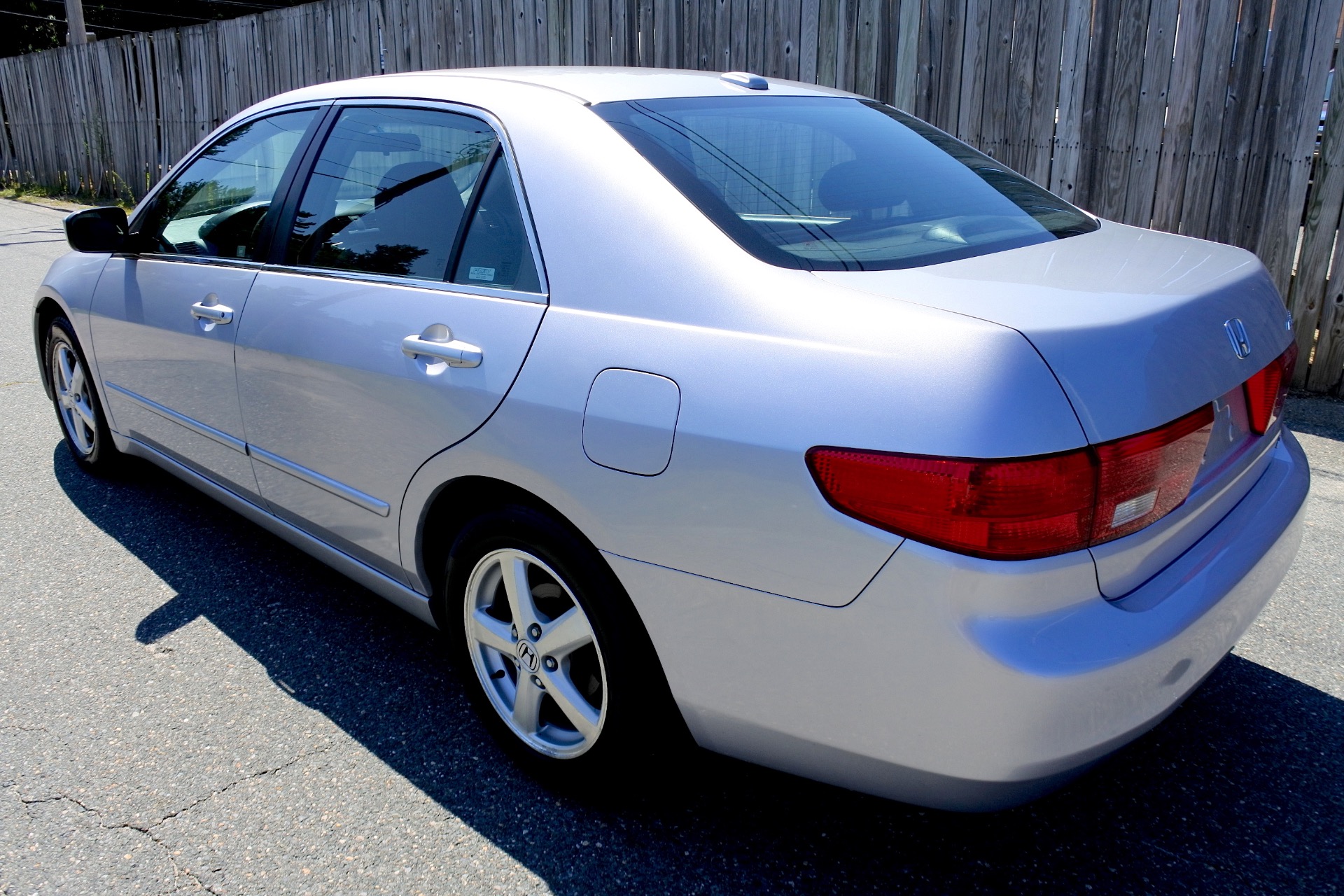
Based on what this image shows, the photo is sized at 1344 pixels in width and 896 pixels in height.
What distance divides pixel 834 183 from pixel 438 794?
1768 mm

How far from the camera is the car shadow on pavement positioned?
215cm

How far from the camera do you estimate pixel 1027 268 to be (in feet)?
6.81

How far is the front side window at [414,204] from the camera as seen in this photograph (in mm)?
2426

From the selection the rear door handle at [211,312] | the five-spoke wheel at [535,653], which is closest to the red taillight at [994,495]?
the five-spoke wheel at [535,653]

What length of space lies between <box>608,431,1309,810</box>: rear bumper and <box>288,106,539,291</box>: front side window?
2.94 feet

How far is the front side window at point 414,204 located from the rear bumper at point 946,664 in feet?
2.94

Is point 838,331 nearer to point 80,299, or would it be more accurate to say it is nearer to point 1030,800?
point 1030,800

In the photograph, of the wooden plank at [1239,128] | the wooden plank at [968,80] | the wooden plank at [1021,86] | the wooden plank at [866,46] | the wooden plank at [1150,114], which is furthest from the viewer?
the wooden plank at [866,46]

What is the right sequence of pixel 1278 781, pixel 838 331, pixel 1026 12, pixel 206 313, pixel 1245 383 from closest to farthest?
pixel 838 331
pixel 1245 383
pixel 1278 781
pixel 206 313
pixel 1026 12

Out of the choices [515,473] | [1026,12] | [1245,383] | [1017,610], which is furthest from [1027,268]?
[1026,12]

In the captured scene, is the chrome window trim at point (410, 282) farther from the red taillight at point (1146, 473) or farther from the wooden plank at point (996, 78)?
the wooden plank at point (996, 78)

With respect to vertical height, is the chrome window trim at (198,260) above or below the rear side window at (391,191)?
below

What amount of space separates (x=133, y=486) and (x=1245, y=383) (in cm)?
427

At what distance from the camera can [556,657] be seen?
2.32m
